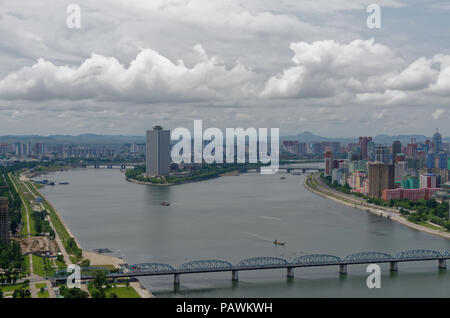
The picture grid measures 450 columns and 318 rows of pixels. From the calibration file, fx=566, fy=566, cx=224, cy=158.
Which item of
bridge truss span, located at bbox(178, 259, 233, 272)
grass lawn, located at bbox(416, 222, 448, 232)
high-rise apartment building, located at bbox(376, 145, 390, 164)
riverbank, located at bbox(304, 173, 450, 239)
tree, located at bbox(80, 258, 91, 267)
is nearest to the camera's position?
bridge truss span, located at bbox(178, 259, 233, 272)

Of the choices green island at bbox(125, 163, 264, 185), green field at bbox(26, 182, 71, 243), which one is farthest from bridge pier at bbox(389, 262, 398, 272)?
green island at bbox(125, 163, 264, 185)

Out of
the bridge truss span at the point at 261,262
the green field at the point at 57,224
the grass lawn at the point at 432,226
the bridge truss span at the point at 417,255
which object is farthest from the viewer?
the grass lawn at the point at 432,226

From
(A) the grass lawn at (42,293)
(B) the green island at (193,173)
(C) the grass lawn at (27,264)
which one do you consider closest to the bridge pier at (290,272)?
(A) the grass lawn at (42,293)

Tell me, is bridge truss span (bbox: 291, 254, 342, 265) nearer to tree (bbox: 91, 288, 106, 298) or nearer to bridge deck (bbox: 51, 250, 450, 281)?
bridge deck (bbox: 51, 250, 450, 281)

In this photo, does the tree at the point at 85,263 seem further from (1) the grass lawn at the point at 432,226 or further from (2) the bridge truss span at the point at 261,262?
(1) the grass lawn at the point at 432,226

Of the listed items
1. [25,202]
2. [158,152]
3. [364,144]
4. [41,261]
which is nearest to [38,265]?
[41,261]

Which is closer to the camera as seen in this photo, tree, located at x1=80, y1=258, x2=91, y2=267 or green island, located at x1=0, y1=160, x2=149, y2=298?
green island, located at x1=0, y1=160, x2=149, y2=298
